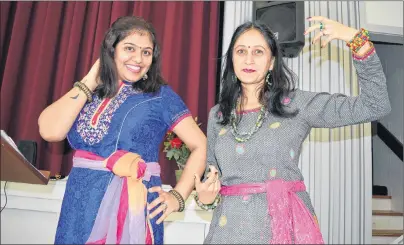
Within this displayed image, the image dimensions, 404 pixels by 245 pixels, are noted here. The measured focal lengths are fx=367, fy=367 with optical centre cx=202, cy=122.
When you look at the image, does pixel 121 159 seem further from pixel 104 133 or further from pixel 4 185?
pixel 4 185

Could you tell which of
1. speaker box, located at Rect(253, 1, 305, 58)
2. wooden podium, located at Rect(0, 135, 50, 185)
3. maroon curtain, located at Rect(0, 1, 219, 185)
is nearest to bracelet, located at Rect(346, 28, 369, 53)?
wooden podium, located at Rect(0, 135, 50, 185)

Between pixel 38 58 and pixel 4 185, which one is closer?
pixel 4 185

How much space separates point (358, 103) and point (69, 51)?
99.3 inches

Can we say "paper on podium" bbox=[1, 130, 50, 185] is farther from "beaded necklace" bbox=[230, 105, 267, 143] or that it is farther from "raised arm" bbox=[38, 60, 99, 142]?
"beaded necklace" bbox=[230, 105, 267, 143]

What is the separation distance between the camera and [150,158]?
133cm

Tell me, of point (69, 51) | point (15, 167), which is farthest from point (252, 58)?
point (69, 51)

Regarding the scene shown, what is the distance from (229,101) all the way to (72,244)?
0.75 metres

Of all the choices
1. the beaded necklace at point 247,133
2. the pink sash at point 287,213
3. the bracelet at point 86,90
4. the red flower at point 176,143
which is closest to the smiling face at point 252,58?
the beaded necklace at point 247,133

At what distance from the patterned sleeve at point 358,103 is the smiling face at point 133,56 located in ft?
1.97

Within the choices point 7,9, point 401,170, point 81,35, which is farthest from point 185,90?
point 401,170

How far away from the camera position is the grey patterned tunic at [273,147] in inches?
43.6

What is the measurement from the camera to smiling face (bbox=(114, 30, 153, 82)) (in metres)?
1.38

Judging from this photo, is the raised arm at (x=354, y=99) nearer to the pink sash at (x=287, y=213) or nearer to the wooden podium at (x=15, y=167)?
the pink sash at (x=287, y=213)

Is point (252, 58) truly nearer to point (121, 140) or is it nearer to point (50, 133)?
point (121, 140)
